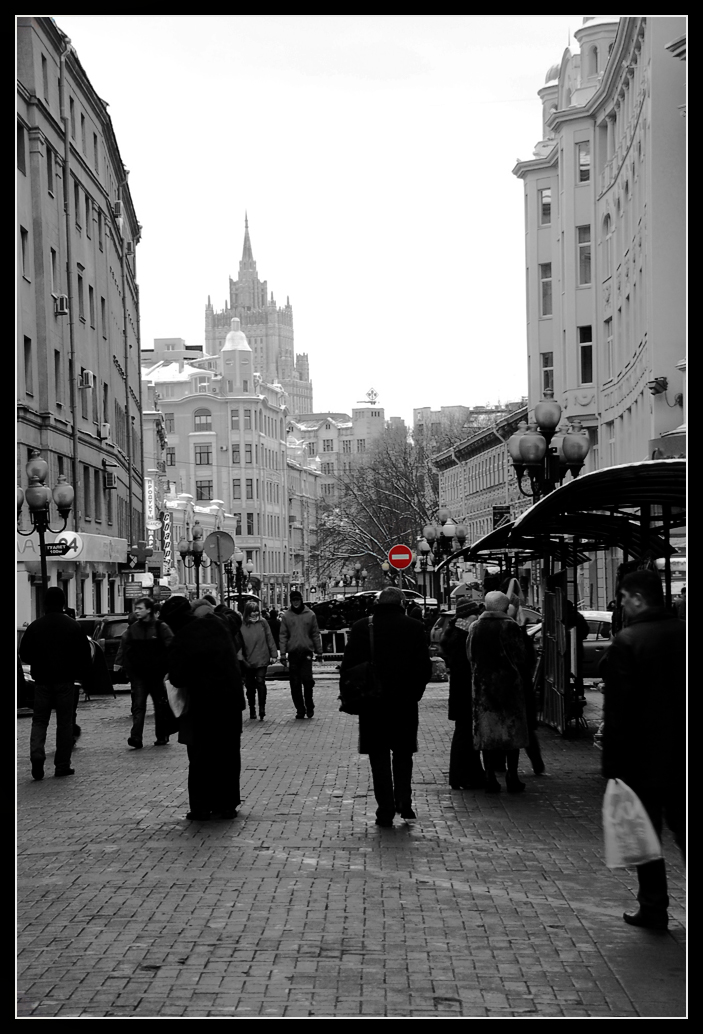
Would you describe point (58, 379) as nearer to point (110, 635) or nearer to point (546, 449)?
point (110, 635)

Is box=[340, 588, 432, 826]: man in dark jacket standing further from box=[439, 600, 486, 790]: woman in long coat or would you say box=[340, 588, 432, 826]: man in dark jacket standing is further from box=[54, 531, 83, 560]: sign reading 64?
box=[54, 531, 83, 560]: sign reading 64

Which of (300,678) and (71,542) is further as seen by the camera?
(71,542)

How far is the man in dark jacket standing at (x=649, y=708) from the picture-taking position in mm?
6344

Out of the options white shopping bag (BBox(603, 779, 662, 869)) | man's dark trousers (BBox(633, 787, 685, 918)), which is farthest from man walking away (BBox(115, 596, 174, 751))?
white shopping bag (BBox(603, 779, 662, 869))

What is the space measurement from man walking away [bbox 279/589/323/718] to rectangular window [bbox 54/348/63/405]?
1644 cm

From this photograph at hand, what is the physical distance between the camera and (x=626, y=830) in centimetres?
673

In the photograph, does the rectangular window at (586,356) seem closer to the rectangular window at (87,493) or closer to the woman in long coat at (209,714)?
the rectangular window at (87,493)

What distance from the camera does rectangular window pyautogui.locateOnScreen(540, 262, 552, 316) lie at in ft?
157

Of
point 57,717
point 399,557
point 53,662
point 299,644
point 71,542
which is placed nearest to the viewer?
point 53,662

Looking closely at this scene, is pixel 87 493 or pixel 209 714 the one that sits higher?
pixel 87 493

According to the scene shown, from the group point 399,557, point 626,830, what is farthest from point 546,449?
point 399,557

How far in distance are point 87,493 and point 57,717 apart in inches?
1134

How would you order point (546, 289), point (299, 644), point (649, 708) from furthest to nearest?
point (546, 289)
point (299, 644)
point (649, 708)
